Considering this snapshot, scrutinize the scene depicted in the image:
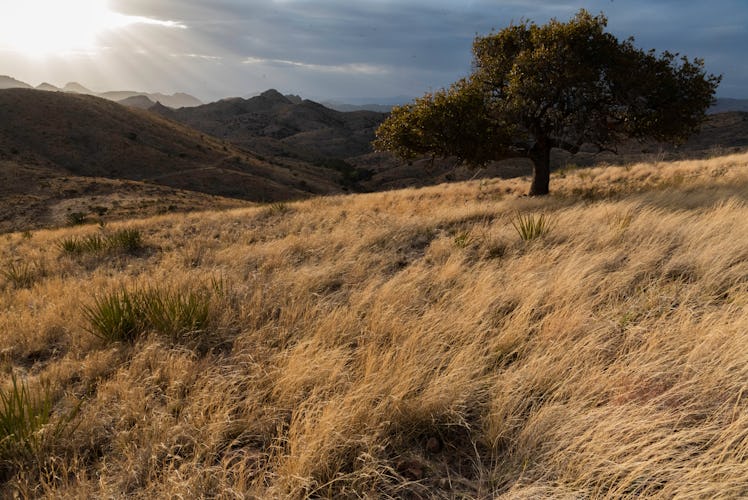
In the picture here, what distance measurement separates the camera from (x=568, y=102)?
1197 cm

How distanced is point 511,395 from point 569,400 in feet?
1.18

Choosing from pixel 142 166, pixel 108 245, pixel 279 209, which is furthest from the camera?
pixel 142 166

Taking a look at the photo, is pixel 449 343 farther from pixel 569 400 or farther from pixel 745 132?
pixel 745 132

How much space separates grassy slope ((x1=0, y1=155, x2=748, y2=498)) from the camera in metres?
2.06

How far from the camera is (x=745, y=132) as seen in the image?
7031 cm

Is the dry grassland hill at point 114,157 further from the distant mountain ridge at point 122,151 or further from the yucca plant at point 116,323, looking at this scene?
the yucca plant at point 116,323

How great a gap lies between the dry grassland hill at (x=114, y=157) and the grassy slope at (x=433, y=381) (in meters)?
39.2

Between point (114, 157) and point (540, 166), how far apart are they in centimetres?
6301

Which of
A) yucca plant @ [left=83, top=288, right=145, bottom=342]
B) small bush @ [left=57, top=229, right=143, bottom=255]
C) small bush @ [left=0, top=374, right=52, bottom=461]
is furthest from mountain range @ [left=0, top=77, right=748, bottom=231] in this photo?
small bush @ [left=0, top=374, right=52, bottom=461]

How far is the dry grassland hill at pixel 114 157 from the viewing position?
145ft

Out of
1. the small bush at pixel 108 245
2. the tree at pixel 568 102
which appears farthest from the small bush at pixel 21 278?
the tree at pixel 568 102

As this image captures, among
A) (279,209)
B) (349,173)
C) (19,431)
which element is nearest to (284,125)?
(349,173)

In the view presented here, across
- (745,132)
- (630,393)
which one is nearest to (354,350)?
(630,393)

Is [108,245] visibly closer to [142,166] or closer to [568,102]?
[568,102]
